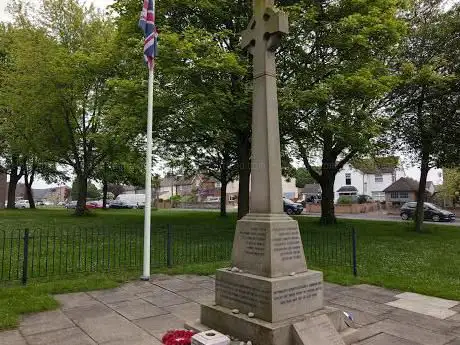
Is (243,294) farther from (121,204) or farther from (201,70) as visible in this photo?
(121,204)

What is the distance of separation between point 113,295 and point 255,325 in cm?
399

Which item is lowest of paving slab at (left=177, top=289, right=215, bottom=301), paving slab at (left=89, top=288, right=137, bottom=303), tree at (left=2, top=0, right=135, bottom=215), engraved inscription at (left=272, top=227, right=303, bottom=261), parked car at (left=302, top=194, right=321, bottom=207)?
paving slab at (left=177, top=289, right=215, bottom=301)

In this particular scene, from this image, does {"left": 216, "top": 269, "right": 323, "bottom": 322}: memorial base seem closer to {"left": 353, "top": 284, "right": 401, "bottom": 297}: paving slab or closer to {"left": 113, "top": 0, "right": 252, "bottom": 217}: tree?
{"left": 353, "top": 284, "right": 401, "bottom": 297}: paving slab

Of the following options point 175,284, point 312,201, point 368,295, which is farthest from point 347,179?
point 175,284

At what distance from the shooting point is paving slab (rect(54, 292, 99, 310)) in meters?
7.08

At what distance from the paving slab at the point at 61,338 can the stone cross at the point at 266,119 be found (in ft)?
9.78

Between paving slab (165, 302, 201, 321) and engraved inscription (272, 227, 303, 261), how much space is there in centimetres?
197

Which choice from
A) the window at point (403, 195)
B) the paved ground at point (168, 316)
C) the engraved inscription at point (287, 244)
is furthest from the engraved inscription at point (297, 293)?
the window at point (403, 195)

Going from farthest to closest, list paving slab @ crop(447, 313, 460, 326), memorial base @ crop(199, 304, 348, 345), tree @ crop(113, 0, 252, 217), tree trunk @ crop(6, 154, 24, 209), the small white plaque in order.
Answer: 1. tree trunk @ crop(6, 154, 24, 209)
2. tree @ crop(113, 0, 252, 217)
3. paving slab @ crop(447, 313, 460, 326)
4. memorial base @ crop(199, 304, 348, 345)
5. the small white plaque

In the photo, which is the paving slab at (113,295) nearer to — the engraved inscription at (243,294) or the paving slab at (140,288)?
the paving slab at (140,288)

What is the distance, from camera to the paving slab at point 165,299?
288 inches

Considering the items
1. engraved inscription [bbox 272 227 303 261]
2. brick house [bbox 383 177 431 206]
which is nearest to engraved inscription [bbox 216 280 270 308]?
engraved inscription [bbox 272 227 303 261]

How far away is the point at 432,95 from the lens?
2017 cm

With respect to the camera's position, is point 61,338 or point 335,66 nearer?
point 61,338
